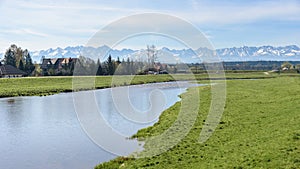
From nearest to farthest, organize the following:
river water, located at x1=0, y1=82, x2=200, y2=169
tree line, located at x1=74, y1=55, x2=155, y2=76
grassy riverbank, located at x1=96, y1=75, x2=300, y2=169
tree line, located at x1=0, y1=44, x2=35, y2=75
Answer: grassy riverbank, located at x1=96, y1=75, x2=300, y2=169 < river water, located at x1=0, y1=82, x2=200, y2=169 < tree line, located at x1=74, y1=55, x2=155, y2=76 < tree line, located at x1=0, y1=44, x2=35, y2=75

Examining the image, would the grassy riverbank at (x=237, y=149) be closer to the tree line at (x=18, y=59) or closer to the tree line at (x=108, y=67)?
the tree line at (x=108, y=67)

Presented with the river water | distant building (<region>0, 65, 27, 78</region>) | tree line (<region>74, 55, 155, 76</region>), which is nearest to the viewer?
the river water

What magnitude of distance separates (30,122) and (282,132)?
57.8ft

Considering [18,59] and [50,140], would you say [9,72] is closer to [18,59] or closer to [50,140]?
[18,59]

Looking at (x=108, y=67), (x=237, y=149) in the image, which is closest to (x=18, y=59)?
(x=108, y=67)

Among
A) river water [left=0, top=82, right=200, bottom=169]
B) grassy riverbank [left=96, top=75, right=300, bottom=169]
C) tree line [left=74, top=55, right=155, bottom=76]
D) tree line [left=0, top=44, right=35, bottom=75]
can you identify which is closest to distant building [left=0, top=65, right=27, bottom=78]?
tree line [left=0, top=44, right=35, bottom=75]

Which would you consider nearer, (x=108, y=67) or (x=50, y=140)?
(x=50, y=140)

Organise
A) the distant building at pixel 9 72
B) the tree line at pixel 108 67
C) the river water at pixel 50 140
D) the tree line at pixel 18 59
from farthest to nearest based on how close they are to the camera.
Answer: the tree line at pixel 18 59, the distant building at pixel 9 72, the tree line at pixel 108 67, the river water at pixel 50 140

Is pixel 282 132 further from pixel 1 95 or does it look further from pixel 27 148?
pixel 1 95

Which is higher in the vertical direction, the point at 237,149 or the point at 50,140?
the point at 237,149

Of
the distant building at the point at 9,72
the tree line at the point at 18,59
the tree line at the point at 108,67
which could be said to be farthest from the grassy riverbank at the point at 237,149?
the tree line at the point at 18,59

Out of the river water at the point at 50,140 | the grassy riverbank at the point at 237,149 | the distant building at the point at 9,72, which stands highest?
the distant building at the point at 9,72

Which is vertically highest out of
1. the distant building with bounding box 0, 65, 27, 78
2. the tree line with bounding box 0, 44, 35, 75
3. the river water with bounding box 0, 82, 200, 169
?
the tree line with bounding box 0, 44, 35, 75

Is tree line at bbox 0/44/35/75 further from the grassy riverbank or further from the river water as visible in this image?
the grassy riverbank
